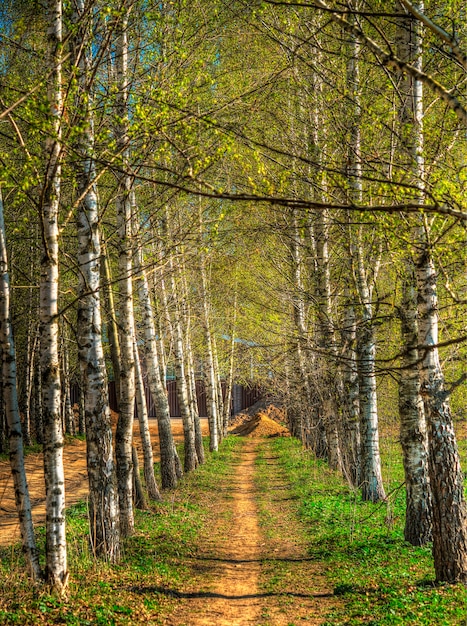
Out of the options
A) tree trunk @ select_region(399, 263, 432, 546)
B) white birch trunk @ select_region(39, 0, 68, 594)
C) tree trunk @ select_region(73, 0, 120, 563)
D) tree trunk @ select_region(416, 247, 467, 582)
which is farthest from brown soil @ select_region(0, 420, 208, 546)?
tree trunk @ select_region(399, 263, 432, 546)

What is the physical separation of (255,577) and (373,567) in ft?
5.27

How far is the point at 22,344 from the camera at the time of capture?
28.0 metres

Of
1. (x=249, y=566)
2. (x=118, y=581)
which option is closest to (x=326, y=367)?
(x=249, y=566)

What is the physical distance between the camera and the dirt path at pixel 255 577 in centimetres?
741

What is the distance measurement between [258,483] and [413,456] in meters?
9.53

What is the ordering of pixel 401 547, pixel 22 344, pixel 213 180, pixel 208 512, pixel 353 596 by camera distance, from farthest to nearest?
pixel 22 344
pixel 213 180
pixel 208 512
pixel 401 547
pixel 353 596

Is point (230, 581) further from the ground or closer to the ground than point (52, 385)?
closer to the ground

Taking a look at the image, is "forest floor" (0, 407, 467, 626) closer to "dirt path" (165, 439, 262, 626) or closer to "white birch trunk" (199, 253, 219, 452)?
"dirt path" (165, 439, 262, 626)

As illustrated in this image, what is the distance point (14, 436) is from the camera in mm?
7285

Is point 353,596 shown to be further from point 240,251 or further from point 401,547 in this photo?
point 240,251

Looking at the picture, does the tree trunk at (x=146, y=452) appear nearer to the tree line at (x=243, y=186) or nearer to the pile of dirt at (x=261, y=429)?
the tree line at (x=243, y=186)

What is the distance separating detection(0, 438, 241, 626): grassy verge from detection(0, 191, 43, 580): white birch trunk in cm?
24

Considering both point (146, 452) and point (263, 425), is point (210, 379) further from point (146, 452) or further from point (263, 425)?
point (263, 425)

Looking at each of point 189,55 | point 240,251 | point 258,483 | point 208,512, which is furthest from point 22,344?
point 189,55
